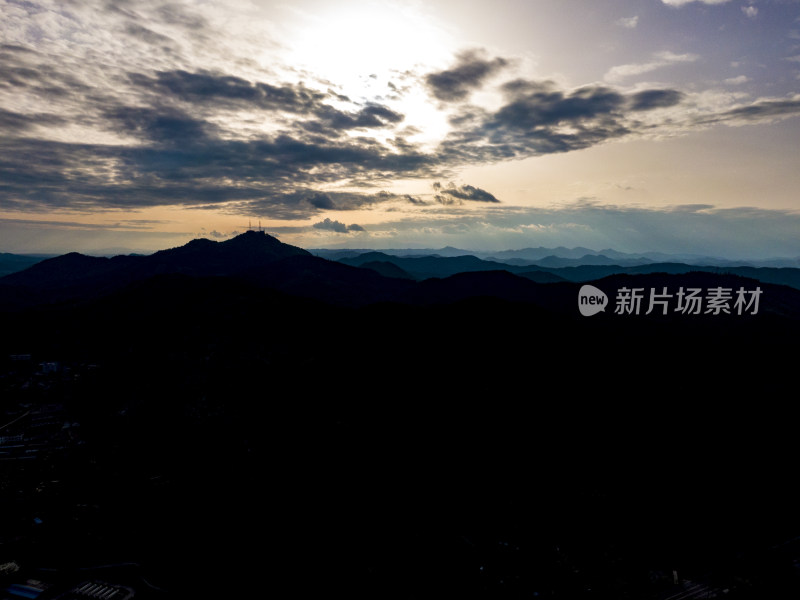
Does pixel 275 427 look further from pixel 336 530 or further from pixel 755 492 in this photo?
pixel 755 492

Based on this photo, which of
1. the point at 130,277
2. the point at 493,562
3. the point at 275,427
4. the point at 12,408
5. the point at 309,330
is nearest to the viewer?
the point at 493,562

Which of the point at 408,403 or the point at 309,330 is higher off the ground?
the point at 309,330

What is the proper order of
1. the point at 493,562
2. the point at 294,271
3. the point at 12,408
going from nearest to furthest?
1. the point at 493,562
2. the point at 12,408
3. the point at 294,271

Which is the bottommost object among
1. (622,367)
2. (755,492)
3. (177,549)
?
(177,549)

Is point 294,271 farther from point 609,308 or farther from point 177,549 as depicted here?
point 177,549

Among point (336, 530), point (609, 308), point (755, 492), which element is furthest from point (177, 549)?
point (609, 308)

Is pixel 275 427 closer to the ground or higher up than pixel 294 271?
closer to the ground

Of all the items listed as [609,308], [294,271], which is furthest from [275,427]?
[294,271]

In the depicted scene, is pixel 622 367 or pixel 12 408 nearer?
pixel 12 408

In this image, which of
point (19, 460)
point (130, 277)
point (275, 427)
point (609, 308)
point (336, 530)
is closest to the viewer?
point (336, 530)
